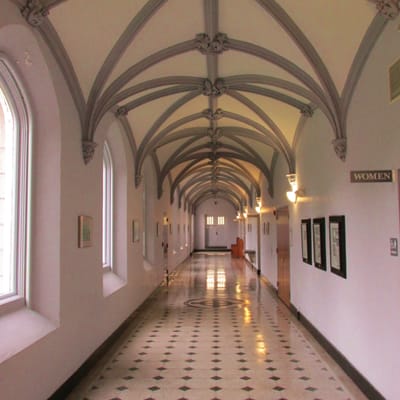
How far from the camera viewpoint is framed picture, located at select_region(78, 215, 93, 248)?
4.96 m

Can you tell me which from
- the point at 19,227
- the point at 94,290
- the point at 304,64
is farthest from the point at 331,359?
the point at 19,227

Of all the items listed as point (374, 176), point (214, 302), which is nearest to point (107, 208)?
point (214, 302)

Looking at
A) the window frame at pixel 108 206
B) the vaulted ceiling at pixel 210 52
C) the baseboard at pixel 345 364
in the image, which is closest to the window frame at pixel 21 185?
the vaulted ceiling at pixel 210 52

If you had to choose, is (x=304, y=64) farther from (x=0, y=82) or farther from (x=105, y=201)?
(x=105, y=201)

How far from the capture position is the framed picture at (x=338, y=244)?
509cm

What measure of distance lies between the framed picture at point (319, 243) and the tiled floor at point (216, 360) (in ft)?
3.74

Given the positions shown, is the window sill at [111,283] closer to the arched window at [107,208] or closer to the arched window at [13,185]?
the arched window at [107,208]

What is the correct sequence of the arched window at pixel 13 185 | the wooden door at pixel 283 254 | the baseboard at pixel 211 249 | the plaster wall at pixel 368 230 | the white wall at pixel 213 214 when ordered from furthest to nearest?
the white wall at pixel 213 214, the baseboard at pixel 211 249, the wooden door at pixel 283 254, the arched window at pixel 13 185, the plaster wall at pixel 368 230

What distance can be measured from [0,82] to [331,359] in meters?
4.77

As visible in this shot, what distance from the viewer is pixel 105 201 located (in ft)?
24.2

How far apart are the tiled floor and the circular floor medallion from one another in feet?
0.43

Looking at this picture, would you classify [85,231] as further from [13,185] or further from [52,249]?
[13,185]

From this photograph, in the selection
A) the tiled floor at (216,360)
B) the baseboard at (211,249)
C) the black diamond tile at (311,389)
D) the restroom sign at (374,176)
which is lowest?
the black diamond tile at (311,389)

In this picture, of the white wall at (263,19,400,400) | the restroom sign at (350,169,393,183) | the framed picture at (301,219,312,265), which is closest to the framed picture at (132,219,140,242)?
the framed picture at (301,219,312,265)
